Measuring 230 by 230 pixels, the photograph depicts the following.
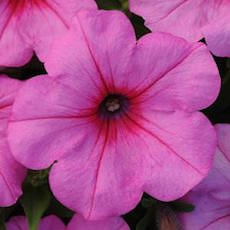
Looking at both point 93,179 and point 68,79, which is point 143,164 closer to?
point 93,179

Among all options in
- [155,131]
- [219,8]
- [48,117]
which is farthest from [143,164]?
[219,8]

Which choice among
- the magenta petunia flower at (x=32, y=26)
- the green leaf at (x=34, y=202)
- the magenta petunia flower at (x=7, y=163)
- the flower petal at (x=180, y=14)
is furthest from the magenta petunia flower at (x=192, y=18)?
the green leaf at (x=34, y=202)

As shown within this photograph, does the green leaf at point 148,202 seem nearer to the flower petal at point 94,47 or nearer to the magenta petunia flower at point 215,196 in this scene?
the magenta petunia flower at point 215,196

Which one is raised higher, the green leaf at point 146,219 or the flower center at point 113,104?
the flower center at point 113,104

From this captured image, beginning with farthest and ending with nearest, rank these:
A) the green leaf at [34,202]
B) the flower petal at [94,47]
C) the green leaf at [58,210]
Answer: the green leaf at [58,210] < the green leaf at [34,202] < the flower petal at [94,47]

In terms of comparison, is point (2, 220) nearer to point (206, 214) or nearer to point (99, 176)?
point (99, 176)

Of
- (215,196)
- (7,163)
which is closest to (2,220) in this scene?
(7,163)

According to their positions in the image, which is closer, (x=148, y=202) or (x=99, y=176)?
(x=99, y=176)
